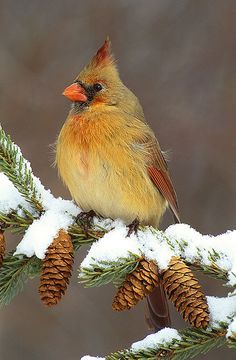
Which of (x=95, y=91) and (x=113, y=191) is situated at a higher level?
(x=95, y=91)

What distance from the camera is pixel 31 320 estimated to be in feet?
14.8

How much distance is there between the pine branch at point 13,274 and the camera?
6.72 ft

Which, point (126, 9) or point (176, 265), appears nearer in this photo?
point (176, 265)

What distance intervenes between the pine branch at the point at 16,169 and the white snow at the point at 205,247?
0.46 m

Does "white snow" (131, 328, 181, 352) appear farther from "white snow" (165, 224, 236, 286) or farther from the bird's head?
the bird's head

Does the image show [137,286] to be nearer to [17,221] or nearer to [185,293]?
[185,293]

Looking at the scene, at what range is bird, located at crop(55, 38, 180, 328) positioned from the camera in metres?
2.71

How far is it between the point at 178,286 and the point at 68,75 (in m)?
3.31

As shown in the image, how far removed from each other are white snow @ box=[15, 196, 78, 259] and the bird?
0.40 m

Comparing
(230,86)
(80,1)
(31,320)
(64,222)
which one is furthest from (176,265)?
(80,1)

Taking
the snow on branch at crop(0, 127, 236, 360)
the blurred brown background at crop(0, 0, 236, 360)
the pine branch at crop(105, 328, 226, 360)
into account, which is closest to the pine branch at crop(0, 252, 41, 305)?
the snow on branch at crop(0, 127, 236, 360)

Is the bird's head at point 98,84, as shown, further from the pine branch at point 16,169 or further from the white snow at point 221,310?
the white snow at point 221,310

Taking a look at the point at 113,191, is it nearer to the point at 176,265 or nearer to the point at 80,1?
the point at 176,265

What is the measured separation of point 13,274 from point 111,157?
807 millimetres
